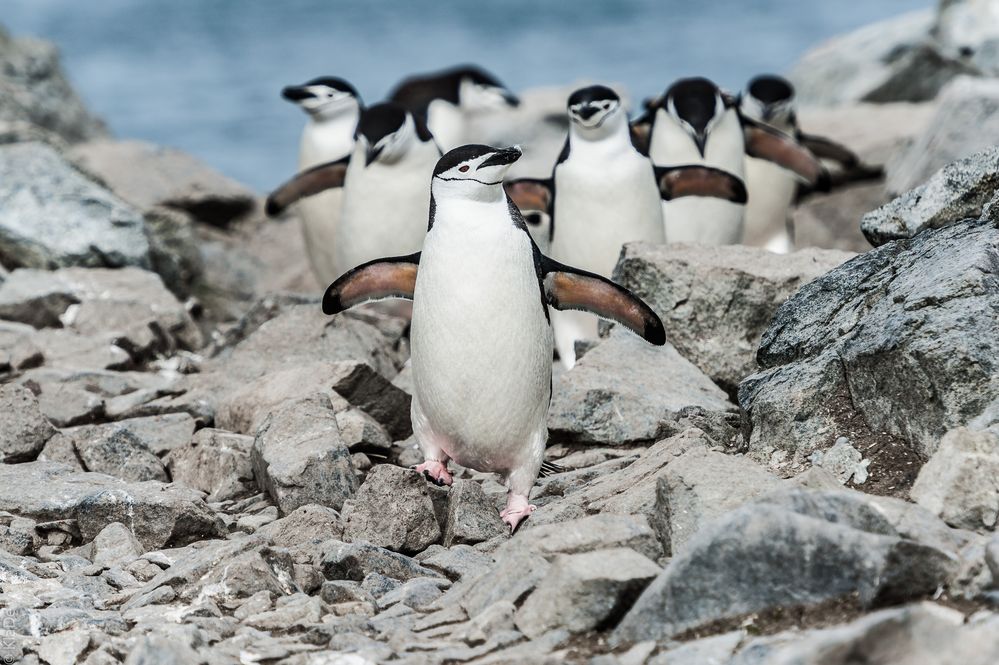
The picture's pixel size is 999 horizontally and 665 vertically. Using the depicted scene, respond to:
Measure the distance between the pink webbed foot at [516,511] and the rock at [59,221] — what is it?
195 inches

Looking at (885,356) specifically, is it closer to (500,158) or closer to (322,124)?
(500,158)

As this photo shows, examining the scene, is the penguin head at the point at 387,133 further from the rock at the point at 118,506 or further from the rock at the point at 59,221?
the rock at the point at 118,506

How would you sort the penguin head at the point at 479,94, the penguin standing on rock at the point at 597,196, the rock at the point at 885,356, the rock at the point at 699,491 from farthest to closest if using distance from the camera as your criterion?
the penguin head at the point at 479,94, the penguin standing on rock at the point at 597,196, the rock at the point at 885,356, the rock at the point at 699,491

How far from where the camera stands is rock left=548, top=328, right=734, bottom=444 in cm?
588

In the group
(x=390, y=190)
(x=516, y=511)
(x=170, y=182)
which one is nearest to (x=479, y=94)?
(x=170, y=182)

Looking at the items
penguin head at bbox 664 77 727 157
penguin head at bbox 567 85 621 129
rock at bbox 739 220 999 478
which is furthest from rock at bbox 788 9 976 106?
rock at bbox 739 220 999 478

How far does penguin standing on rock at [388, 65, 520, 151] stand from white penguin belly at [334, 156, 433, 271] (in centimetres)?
327

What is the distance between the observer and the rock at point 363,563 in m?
4.52

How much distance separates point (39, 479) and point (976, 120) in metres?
6.67

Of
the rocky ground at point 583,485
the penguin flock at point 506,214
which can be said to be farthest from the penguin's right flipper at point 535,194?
the rocky ground at point 583,485

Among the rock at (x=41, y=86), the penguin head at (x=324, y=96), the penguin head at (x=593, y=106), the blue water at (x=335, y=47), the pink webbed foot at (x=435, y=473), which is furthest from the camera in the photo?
the blue water at (x=335, y=47)

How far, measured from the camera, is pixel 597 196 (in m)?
7.80

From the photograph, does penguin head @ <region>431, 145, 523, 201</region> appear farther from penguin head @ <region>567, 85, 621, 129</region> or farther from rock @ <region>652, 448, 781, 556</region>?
penguin head @ <region>567, 85, 621, 129</region>

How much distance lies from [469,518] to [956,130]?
5.83 m
